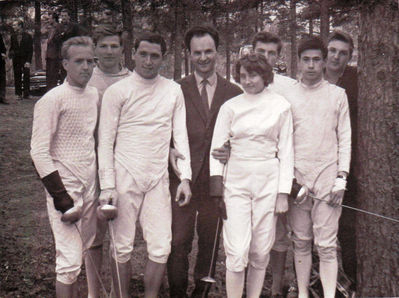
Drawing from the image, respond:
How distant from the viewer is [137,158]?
373 centimetres

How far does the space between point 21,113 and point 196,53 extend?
33.1ft

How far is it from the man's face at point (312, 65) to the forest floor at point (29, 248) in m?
2.11

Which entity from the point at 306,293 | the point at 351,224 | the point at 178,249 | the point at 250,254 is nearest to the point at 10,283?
the point at 178,249

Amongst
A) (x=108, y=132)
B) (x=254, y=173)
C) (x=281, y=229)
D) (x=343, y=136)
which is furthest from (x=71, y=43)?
(x=281, y=229)

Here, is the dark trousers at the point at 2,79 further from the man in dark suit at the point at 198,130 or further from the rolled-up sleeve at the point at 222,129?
the rolled-up sleeve at the point at 222,129

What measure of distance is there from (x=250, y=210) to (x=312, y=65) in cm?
124

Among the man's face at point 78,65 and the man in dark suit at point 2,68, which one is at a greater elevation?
the man in dark suit at point 2,68

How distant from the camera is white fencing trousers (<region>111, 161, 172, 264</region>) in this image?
373cm

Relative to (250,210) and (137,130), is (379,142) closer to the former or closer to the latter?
(250,210)

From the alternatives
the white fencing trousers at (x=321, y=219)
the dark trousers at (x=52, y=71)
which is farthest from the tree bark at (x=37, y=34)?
the white fencing trousers at (x=321, y=219)

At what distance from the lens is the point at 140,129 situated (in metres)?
3.76

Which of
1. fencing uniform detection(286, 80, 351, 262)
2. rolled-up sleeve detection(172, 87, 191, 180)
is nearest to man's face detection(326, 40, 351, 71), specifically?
fencing uniform detection(286, 80, 351, 262)

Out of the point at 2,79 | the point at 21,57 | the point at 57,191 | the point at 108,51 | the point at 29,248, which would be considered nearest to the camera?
the point at 57,191

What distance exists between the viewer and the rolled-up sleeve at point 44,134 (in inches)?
133
